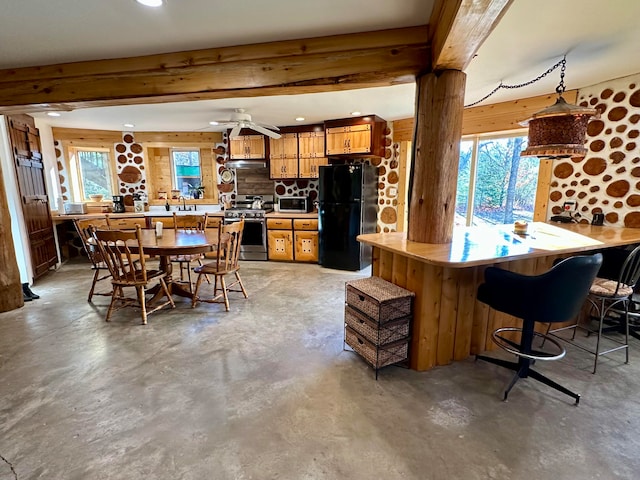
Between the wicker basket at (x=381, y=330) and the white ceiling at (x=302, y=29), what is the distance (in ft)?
6.64

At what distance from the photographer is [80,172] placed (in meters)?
5.95

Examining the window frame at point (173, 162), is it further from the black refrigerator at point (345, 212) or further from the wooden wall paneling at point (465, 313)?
the wooden wall paneling at point (465, 313)

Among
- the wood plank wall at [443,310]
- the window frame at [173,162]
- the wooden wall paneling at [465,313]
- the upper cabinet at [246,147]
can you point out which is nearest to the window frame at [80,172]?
the window frame at [173,162]

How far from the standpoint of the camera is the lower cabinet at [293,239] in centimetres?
533

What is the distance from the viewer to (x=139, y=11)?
197cm

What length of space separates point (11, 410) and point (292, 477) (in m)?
1.82

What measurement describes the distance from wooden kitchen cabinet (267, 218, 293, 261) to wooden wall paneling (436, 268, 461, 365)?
3401mm

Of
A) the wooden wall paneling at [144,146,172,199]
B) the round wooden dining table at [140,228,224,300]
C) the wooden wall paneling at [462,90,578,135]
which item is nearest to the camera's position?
the round wooden dining table at [140,228,224,300]

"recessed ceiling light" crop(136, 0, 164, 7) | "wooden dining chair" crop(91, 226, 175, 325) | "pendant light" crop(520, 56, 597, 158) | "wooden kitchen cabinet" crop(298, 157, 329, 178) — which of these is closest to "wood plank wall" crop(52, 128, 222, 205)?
"wooden kitchen cabinet" crop(298, 157, 329, 178)

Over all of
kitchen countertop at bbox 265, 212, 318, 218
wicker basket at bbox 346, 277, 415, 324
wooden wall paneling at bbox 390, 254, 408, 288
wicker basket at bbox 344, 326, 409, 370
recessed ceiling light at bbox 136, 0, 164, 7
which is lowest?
wicker basket at bbox 344, 326, 409, 370

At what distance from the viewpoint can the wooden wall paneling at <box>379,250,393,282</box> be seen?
8.38 ft

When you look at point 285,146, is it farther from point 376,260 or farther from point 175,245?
point 376,260

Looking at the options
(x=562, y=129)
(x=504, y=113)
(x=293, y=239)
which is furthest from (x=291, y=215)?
(x=562, y=129)

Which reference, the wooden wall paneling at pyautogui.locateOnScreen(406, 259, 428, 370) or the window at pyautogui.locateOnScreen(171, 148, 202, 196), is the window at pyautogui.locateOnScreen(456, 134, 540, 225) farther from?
the window at pyautogui.locateOnScreen(171, 148, 202, 196)
